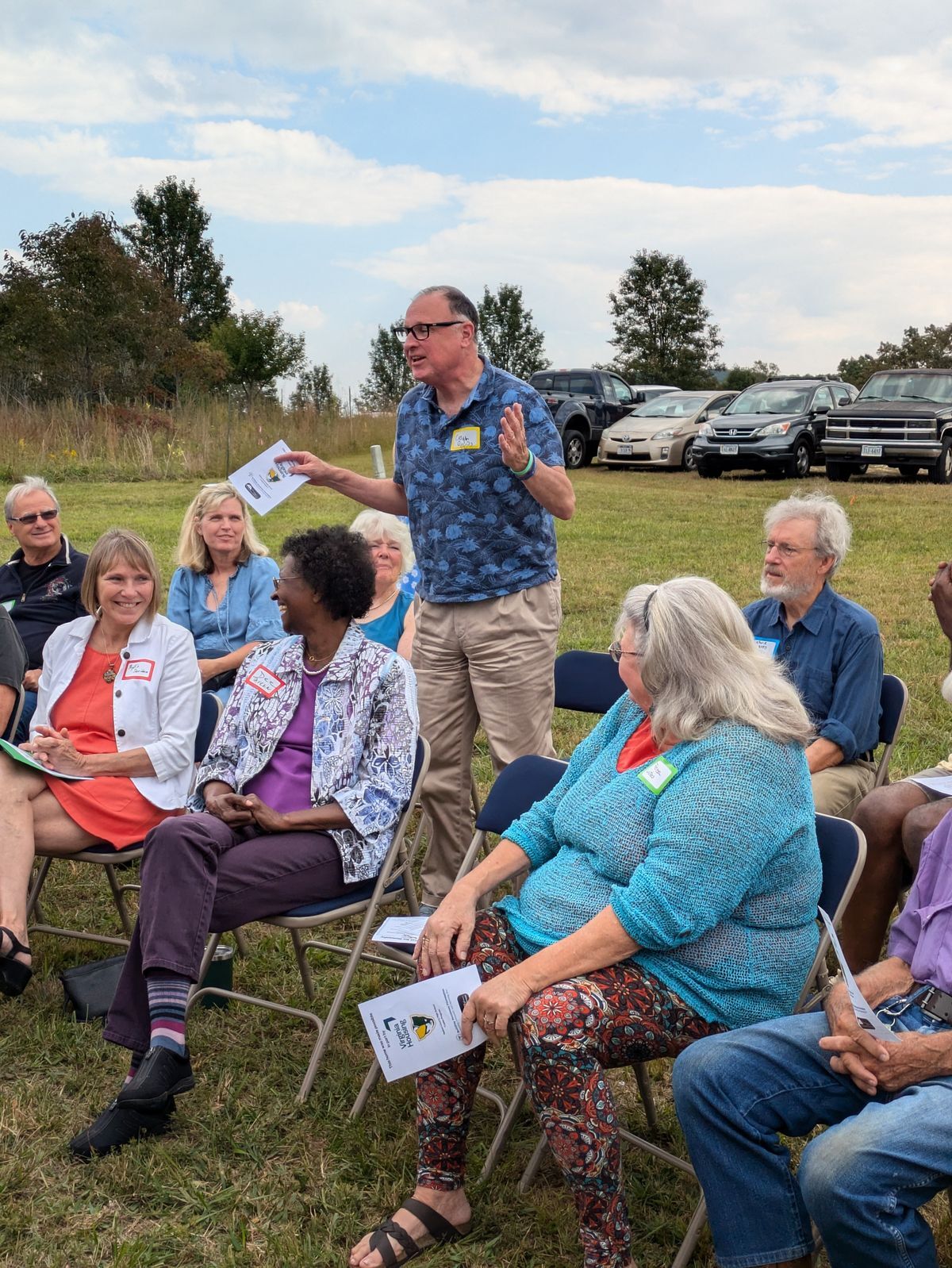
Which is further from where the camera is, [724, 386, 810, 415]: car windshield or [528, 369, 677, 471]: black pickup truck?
[528, 369, 677, 471]: black pickup truck

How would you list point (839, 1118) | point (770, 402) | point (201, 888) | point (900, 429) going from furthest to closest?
point (770, 402) < point (900, 429) < point (201, 888) < point (839, 1118)

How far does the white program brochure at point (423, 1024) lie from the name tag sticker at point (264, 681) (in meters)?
1.21

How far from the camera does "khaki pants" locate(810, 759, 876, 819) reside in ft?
12.4

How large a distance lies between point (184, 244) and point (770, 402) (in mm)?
43812

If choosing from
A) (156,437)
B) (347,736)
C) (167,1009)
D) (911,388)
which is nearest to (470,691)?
(347,736)

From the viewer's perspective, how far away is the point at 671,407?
72.4ft

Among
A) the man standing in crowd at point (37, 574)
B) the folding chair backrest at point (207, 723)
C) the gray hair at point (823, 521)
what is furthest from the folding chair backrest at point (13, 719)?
the gray hair at point (823, 521)

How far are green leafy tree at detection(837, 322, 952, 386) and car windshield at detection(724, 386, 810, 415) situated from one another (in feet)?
102

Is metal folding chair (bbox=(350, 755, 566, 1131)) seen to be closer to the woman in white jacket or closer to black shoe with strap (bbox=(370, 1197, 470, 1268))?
black shoe with strap (bbox=(370, 1197, 470, 1268))


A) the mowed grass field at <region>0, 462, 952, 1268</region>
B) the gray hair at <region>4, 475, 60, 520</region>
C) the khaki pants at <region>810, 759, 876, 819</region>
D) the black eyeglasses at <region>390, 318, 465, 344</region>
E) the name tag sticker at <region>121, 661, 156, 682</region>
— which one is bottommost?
the mowed grass field at <region>0, 462, 952, 1268</region>

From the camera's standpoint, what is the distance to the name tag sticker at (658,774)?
2596 mm

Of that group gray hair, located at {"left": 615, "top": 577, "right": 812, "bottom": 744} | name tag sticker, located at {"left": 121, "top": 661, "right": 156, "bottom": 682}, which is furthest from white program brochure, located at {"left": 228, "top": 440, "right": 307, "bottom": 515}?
gray hair, located at {"left": 615, "top": 577, "right": 812, "bottom": 744}

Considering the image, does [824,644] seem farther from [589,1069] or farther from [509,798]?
[589,1069]

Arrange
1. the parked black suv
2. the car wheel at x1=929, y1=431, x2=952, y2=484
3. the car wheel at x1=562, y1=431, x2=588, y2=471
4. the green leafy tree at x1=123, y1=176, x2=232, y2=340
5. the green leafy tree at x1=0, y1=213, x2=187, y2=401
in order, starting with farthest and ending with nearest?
the green leafy tree at x1=123, y1=176, x2=232, y2=340 < the green leafy tree at x1=0, y1=213, x2=187, y2=401 < the car wheel at x1=562, y1=431, x2=588, y2=471 < the parked black suv < the car wheel at x1=929, y1=431, x2=952, y2=484
